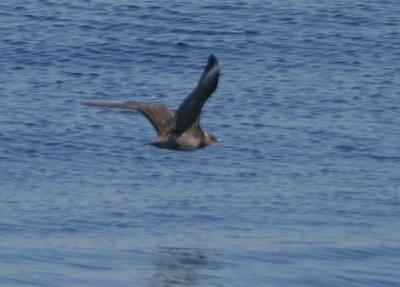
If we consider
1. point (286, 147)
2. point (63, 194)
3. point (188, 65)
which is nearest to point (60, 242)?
point (63, 194)

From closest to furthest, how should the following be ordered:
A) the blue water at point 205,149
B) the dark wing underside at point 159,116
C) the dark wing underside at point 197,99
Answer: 1. the dark wing underside at point 197,99
2. the dark wing underside at point 159,116
3. the blue water at point 205,149

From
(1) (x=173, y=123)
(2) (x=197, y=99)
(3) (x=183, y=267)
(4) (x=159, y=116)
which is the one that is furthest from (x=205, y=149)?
(2) (x=197, y=99)

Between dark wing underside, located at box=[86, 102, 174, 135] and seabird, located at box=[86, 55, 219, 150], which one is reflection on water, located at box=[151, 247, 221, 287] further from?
dark wing underside, located at box=[86, 102, 174, 135]

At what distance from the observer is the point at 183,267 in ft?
62.3

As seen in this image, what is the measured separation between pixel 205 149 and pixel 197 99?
8366 millimetres

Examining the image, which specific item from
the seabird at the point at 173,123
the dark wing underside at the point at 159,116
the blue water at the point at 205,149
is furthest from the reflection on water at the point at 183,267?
the dark wing underside at the point at 159,116

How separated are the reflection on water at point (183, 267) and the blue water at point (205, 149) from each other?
0.03 metres

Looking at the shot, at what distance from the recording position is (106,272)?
59.8ft

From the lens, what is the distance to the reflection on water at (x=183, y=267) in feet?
60.1

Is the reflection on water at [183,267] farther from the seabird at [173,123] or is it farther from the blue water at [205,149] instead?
the seabird at [173,123]

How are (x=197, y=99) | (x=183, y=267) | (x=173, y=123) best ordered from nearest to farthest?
1. (x=197, y=99)
2. (x=173, y=123)
3. (x=183, y=267)

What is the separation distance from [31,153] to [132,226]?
3071 millimetres

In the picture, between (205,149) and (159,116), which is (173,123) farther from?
(205,149)

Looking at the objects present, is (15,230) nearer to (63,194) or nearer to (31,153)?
(63,194)
